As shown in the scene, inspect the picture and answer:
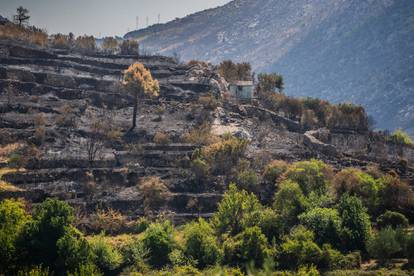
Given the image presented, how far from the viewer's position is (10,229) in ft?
203

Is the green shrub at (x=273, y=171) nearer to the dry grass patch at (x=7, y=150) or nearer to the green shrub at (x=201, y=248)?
the green shrub at (x=201, y=248)

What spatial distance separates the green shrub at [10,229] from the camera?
5884 cm

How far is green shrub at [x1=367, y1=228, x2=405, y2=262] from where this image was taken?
61688 millimetres

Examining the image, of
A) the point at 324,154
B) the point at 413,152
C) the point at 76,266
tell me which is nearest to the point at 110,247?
the point at 76,266

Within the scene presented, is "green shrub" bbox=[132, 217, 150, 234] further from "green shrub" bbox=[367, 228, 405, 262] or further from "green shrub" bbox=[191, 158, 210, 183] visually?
"green shrub" bbox=[367, 228, 405, 262]

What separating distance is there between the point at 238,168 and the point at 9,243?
32.4m

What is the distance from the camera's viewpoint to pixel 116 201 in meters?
74.2

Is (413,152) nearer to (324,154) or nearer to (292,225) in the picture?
(324,154)

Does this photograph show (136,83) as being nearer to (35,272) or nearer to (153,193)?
(153,193)

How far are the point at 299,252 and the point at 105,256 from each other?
745 inches

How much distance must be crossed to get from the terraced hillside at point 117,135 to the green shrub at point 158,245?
8.66 meters

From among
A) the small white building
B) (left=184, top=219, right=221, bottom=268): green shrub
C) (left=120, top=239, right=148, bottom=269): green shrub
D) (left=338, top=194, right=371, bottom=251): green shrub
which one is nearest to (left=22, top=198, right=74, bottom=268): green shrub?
(left=120, top=239, right=148, bottom=269): green shrub

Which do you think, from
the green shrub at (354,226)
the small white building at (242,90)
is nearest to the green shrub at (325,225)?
the green shrub at (354,226)

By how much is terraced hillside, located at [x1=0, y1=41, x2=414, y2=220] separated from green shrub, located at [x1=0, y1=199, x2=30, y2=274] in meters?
5.80
